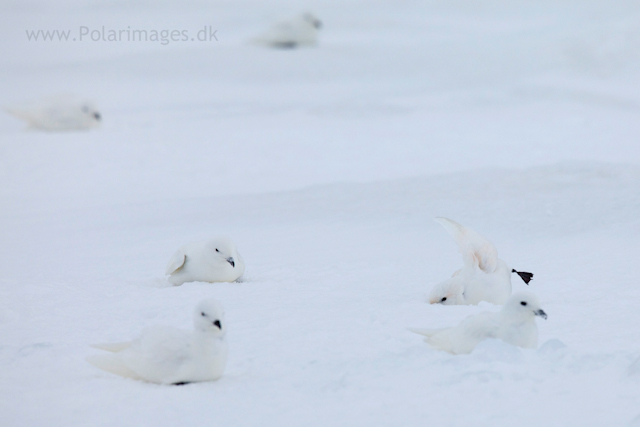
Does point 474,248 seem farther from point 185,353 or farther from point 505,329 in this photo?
point 185,353

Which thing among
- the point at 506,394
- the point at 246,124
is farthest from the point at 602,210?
the point at 246,124

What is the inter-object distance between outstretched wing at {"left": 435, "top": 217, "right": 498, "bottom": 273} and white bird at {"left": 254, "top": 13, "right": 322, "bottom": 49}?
33.2 ft

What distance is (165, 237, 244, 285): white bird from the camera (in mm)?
4043

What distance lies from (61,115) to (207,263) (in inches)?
238

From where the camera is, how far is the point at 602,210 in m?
5.52

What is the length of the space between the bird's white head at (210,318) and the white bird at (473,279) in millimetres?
1411

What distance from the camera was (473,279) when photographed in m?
3.72

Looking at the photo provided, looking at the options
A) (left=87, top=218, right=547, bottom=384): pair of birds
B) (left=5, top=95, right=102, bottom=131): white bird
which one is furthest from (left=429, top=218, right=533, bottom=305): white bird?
(left=5, top=95, right=102, bottom=131): white bird

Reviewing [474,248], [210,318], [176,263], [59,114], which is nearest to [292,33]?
[59,114]

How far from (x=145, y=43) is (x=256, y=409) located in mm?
12854

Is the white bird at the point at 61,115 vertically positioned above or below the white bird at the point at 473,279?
above

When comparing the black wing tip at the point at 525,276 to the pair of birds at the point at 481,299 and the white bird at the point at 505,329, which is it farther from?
the white bird at the point at 505,329

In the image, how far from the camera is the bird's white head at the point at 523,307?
2.80 meters

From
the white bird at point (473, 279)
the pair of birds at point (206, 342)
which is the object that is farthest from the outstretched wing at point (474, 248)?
the pair of birds at point (206, 342)
